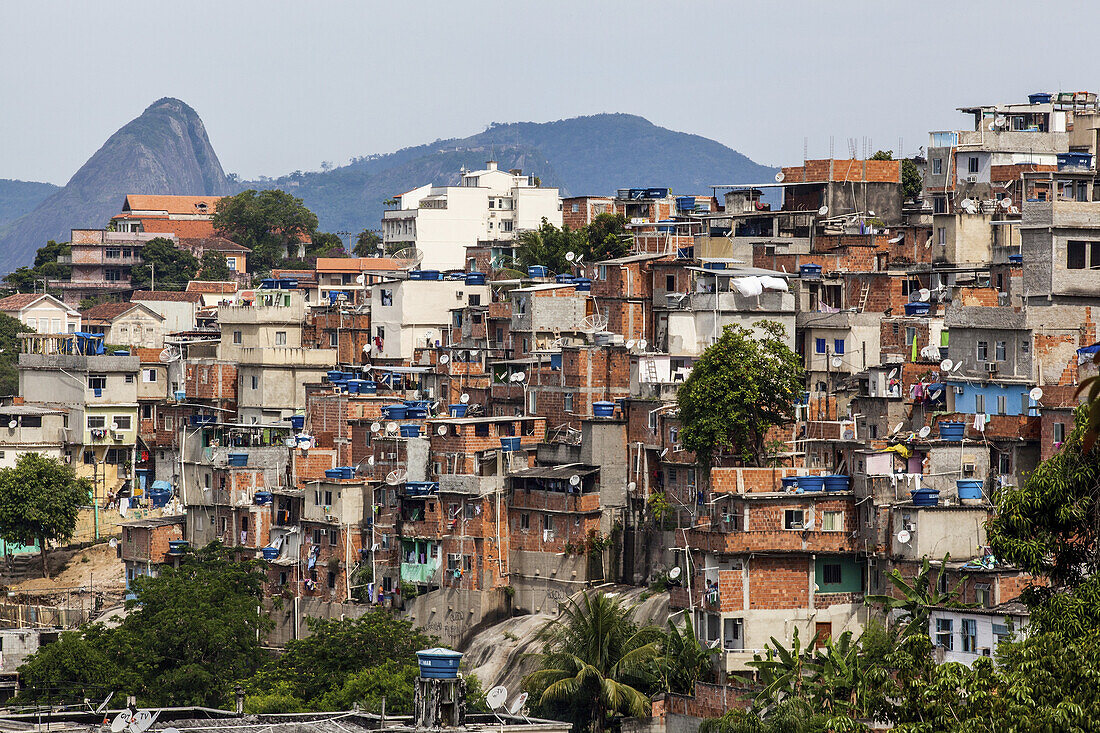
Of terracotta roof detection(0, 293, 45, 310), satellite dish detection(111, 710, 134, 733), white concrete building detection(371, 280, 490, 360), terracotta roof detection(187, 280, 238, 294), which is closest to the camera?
satellite dish detection(111, 710, 134, 733)

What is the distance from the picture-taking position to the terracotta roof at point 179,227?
125250mm

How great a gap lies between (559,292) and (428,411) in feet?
20.5

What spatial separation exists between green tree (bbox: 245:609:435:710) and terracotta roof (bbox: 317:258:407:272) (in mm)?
48720

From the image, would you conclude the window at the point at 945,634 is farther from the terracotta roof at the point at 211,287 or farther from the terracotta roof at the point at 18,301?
the terracotta roof at the point at 18,301

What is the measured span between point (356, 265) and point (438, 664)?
232 ft

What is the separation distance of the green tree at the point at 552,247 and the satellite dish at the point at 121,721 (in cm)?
4670

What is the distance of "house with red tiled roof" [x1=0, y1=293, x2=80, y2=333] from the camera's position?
99.9m

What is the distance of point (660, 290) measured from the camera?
58.3 metres

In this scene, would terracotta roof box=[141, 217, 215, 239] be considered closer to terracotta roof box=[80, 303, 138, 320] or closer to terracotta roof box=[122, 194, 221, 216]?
terracotta roof box=[122, 194, 221, 216]

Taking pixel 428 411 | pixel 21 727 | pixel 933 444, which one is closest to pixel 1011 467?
pixel 933 444

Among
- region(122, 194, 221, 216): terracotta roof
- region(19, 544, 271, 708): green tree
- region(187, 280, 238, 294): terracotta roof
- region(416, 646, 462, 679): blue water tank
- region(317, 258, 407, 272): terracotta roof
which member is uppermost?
region(122, 194, 221, 216): terracotta roof

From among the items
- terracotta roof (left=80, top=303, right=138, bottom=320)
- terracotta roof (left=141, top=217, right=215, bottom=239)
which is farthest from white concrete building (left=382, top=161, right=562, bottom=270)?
terracotta roof (left=141, top=217, right=215, bottom=239)

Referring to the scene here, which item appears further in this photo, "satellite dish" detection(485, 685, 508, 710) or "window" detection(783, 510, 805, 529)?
"window" detection(783, 510, 805, 529)

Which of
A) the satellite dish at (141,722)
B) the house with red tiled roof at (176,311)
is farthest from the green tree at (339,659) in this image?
the house with red tiled roof at (176,311)
